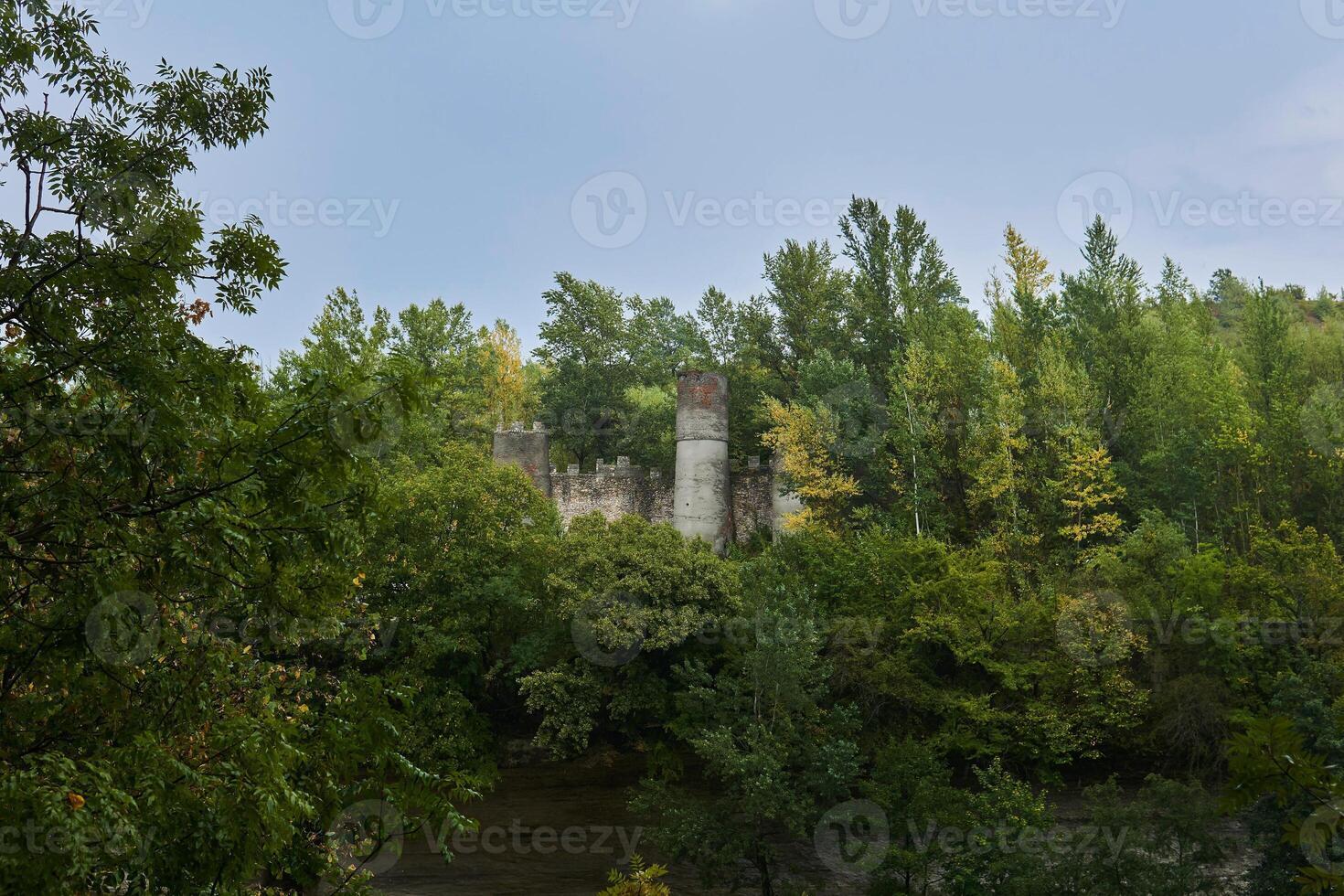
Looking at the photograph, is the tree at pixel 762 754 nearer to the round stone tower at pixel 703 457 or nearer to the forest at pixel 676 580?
the forest at pixel 676 580

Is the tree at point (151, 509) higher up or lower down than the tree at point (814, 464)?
lower down

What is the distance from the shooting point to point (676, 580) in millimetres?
→ 23531

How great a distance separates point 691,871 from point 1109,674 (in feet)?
29.0

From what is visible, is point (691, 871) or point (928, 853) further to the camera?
point (691, 871)

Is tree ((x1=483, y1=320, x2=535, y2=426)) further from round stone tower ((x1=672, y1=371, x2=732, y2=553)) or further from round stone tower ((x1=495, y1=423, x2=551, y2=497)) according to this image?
round stone tower ((x1=672, y1=371, x2=732, y2=553))

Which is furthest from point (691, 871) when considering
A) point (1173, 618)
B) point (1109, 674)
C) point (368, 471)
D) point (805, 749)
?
point (368, 471)

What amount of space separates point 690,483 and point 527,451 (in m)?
5.87

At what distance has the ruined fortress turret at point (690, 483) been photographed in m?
34.2

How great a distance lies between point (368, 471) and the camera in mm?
6215

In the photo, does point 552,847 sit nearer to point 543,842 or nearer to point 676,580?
point 543,842

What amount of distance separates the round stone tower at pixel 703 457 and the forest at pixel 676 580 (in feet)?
5.28

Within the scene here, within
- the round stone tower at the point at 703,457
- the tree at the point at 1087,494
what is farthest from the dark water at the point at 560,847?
the round stone tower at the point at 703,457

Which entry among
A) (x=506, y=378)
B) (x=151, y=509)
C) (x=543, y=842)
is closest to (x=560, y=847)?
(x=543, y=842)

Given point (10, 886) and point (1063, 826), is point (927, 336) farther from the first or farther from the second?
point (10, 886)
